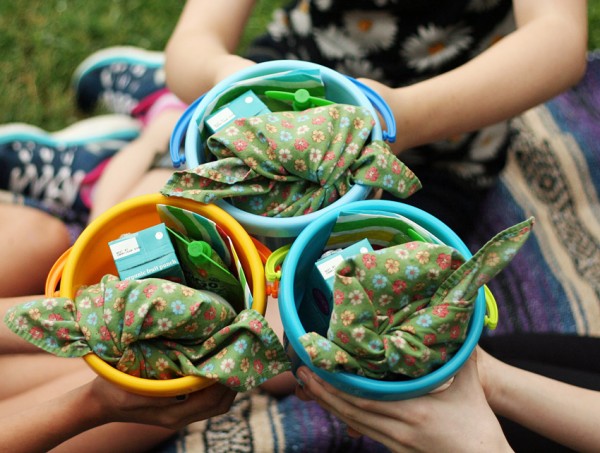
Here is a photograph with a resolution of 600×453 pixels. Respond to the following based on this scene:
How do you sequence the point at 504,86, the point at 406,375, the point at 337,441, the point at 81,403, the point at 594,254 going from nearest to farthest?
the point at 406,375 < the point at 81,403 < the point at 504,86 < the point at 337,441 < the point at 594,254

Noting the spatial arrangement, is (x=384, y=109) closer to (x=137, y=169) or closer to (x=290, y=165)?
(x=290, y=165)

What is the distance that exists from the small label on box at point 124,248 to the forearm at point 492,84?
1.10ft

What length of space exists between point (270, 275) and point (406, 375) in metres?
0.14

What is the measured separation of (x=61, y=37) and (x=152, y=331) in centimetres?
110

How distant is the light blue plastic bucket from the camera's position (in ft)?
1.97

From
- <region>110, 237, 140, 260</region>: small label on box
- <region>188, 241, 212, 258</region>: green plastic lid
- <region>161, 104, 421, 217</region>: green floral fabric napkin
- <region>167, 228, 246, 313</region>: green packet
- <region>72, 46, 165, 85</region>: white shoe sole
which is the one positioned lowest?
<region>72, 46, 165, 85</region>: white shoe sole

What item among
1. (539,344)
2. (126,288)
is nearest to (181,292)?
(126,288)

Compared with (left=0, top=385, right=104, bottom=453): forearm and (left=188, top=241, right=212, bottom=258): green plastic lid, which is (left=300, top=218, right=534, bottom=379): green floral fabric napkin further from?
(left=0, top=385, right=104, bottom=453): forearm

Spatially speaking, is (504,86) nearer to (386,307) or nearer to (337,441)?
(386,307)

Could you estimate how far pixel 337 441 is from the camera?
88cm

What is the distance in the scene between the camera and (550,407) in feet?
2.29

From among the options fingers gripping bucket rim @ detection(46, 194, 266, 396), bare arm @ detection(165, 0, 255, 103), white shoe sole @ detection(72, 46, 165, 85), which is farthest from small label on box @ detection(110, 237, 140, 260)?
white shoe sole @ detection(72, 46, 165, 85)

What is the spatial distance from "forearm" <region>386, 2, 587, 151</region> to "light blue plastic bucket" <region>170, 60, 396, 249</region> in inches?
2.8

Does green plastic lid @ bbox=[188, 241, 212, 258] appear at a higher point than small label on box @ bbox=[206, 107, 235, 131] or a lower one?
lower
